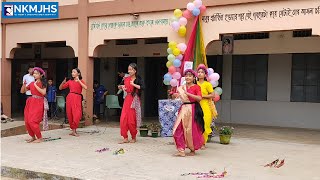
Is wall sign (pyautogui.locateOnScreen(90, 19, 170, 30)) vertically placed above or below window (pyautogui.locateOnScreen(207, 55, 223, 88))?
above

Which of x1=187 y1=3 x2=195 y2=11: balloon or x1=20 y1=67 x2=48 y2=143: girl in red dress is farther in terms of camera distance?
x1=187 y1=3 x2=195 y2=11: balloon

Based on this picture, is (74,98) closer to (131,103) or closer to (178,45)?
(131,103)

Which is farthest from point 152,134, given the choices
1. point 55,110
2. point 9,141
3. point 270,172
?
point 55,110

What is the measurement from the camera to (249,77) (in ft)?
43.8

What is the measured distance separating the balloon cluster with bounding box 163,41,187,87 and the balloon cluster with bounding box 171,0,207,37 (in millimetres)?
366

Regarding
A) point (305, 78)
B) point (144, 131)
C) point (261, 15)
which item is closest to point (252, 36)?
point (305, 78)

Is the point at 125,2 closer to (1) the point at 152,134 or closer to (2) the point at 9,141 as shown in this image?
(1) the point at 152,134

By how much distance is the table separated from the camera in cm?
969

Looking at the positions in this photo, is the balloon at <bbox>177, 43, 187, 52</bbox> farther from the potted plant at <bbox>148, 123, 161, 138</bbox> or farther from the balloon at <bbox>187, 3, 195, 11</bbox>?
the potted plant at <bbox>148, 123, 161, 138</bbox>

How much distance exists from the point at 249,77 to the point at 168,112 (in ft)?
14.9

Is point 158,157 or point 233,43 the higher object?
point 233,43

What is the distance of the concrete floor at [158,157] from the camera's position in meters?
6.45

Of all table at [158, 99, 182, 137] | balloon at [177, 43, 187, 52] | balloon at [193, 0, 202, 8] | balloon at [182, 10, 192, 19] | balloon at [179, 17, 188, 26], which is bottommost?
table at [158, 99, 182, 137]

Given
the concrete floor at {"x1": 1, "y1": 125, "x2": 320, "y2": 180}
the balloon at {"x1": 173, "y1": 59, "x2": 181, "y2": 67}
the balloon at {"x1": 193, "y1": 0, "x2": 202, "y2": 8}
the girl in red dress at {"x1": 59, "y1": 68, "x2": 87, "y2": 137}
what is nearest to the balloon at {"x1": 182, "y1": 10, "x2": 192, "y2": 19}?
the balloon at {"x1": 193, "y1": 0, "x2": 202, "y2": 8}
